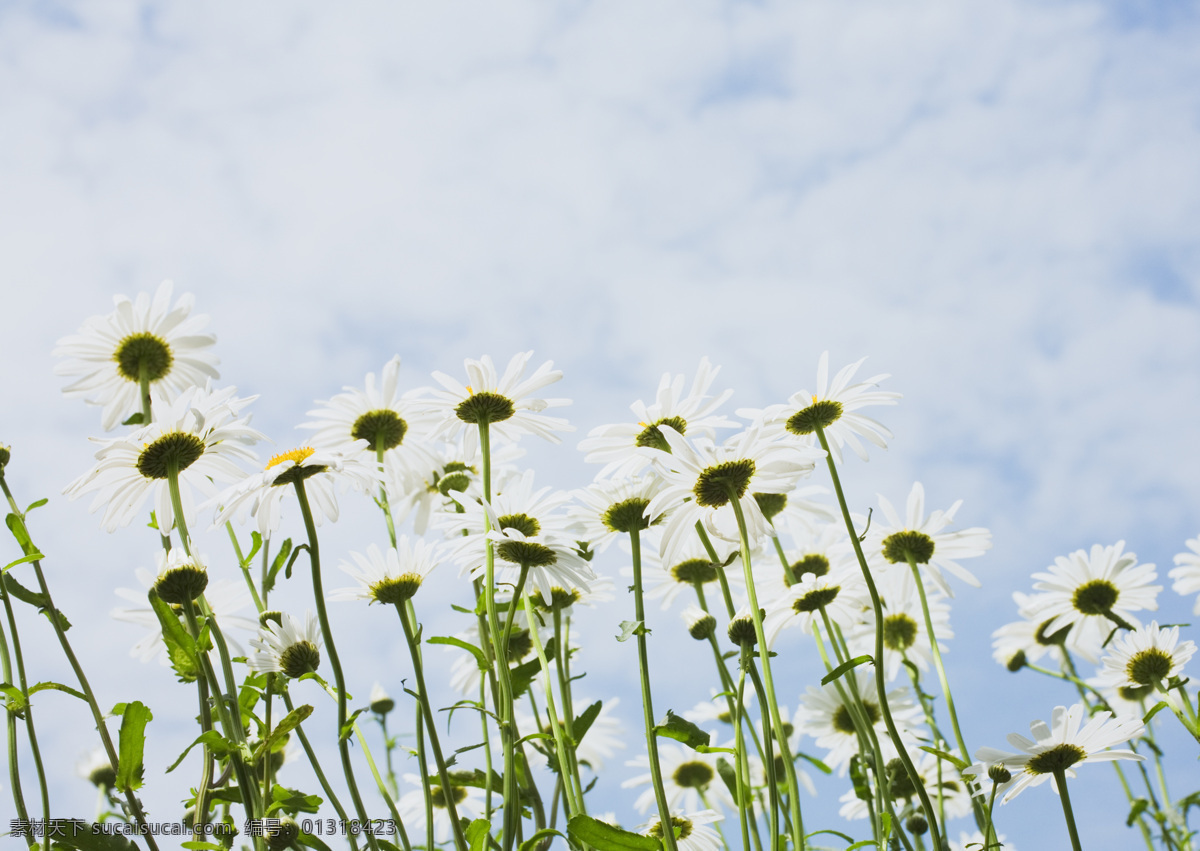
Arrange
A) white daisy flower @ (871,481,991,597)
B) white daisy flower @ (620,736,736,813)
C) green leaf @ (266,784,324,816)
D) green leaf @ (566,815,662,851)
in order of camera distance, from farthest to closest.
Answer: white daisy flower @ (620,736,736,813) < white daisy flower @ (871,481,991,597) < green leaf @ (266,784,324,816) < green leaf @ (566,815,662,851)

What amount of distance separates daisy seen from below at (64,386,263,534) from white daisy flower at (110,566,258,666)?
0.34 metres

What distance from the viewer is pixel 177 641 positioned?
5.85 feet

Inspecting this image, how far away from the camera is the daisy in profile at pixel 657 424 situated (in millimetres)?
2477

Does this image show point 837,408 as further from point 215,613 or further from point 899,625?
point 215,613

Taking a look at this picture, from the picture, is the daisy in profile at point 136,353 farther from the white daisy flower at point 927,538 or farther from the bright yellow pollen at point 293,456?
the white daisy flower at point 927,538

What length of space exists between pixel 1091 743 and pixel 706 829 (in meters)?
1.15

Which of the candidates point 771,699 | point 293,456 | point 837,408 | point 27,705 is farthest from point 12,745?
point 837,408

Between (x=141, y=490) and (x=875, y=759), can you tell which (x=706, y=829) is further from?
(x=141, y=490)

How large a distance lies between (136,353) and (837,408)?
194cm

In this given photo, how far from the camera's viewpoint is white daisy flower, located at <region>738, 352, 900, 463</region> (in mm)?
2521

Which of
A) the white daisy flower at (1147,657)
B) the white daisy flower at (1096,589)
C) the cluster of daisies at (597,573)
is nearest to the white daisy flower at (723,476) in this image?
the cluster of daisies at (597,573)

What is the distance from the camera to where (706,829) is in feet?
9.06

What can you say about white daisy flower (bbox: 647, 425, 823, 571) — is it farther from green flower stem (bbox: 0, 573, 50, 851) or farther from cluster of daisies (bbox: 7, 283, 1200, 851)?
green flower stem (bbox: 0, 573, 50, 851)

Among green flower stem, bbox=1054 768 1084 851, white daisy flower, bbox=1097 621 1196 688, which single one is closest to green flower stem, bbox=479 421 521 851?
green flower stem, bbox=1054 768 1084 851
